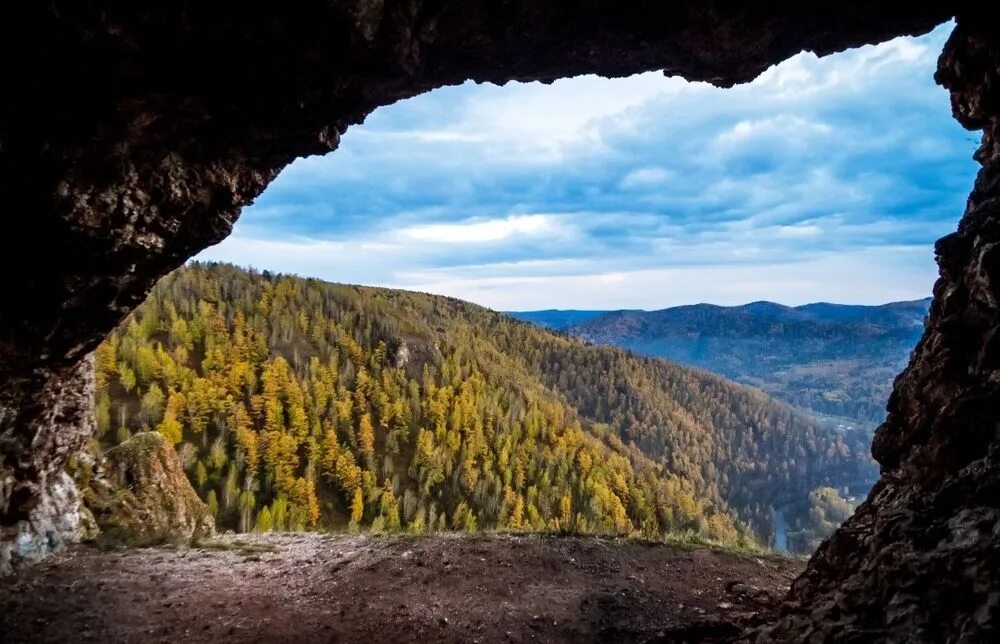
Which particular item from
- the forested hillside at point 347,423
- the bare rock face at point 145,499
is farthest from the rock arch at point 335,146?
the forested hillside at point 347,423

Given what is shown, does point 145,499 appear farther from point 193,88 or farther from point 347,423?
point 347,423

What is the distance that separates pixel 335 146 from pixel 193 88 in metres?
3.40

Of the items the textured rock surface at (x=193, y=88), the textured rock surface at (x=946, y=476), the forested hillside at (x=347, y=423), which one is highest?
the textured rock surface at (x=193, y=88)

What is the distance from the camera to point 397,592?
1171 cm

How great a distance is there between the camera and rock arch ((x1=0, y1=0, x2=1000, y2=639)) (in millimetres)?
6254

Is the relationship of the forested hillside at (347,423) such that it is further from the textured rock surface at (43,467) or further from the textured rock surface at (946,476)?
the textured rock surface at (43,467)

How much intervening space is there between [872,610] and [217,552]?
1437 cm

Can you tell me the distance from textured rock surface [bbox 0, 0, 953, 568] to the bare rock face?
2511mm

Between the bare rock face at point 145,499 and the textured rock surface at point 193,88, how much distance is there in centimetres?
251

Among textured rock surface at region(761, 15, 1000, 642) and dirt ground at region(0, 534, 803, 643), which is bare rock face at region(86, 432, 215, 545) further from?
textured rock surface at region(761, 15, 1000, 642)

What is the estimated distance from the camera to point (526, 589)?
1202 centimetres

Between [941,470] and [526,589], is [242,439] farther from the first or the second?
[941,470]

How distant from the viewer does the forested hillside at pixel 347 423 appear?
54.7 metres

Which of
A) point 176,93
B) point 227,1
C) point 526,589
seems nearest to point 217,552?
point 526,589
